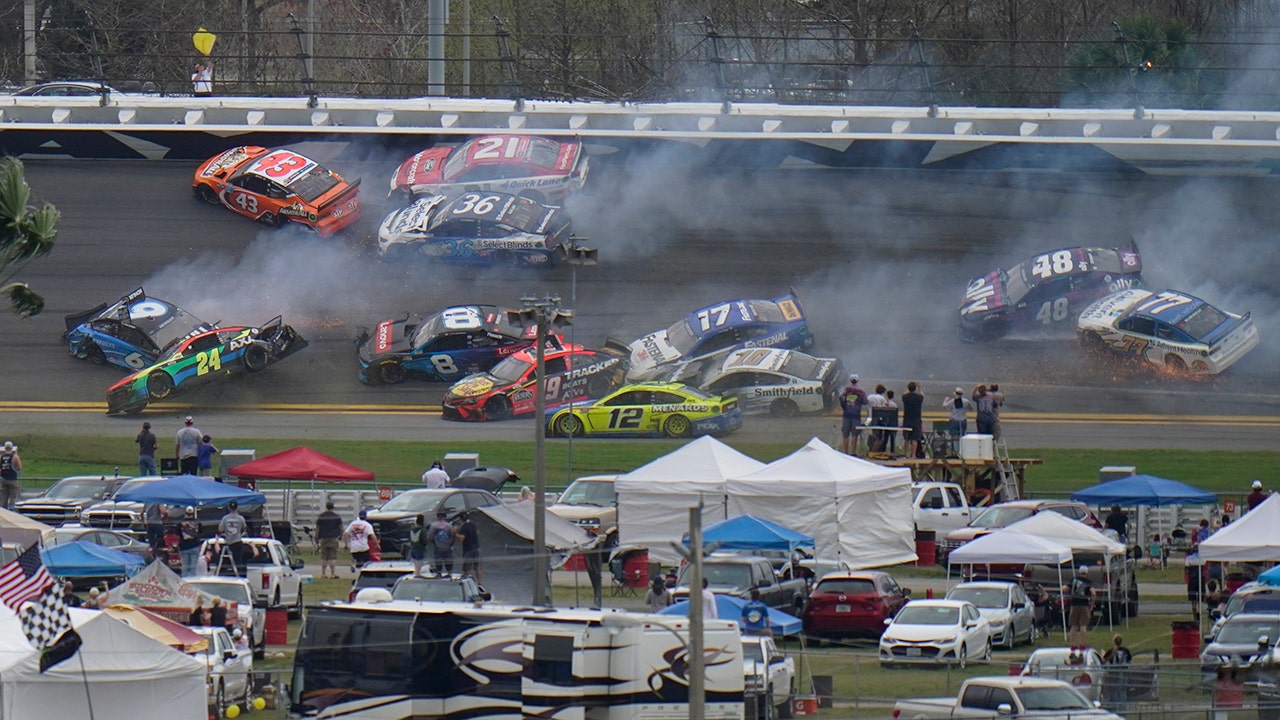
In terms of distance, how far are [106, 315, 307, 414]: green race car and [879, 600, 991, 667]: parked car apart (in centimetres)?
1999

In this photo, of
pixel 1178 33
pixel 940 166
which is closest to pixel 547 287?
pixel 940 166

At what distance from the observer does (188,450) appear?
3319cm

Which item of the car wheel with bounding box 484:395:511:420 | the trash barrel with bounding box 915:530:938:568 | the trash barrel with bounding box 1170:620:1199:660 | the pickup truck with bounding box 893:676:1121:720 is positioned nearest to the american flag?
the pickup truck with bounding box 893:676:1121:720

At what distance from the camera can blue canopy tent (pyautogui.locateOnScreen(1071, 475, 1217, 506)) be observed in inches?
1176

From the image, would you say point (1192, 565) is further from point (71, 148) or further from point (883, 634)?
point (71, 148)

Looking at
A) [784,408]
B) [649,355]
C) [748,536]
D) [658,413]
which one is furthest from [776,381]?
[748,536]

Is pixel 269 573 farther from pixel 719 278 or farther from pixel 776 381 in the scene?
pixel 719 278

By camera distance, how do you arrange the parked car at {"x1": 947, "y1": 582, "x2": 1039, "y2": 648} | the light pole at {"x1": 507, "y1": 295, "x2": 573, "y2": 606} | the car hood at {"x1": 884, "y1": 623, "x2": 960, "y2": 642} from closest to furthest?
the car hood at {"x1": 884, "y1": 623, "x2": 960, "y2": 642}, the light pole at {"x1": 507, "y1": 295, "x2": 573, "y2": 606}, the parked car at {"x1": 947, "y1": 582, "x2": 1039, "y2": 648}

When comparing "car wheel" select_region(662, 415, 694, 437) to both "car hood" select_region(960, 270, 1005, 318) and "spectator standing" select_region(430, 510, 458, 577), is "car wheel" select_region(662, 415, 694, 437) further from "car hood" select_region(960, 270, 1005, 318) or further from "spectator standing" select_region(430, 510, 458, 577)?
"spectator standing" select_region(430, 510, 458, 577)

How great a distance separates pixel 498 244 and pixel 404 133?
18.4ft

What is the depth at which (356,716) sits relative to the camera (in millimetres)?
16859

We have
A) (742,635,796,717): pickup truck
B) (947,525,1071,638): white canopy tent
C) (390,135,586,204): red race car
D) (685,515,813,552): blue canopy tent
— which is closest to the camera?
(742,635,796,717): pickup truck

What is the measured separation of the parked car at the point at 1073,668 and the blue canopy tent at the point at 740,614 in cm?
352

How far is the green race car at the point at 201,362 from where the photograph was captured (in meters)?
38.3
